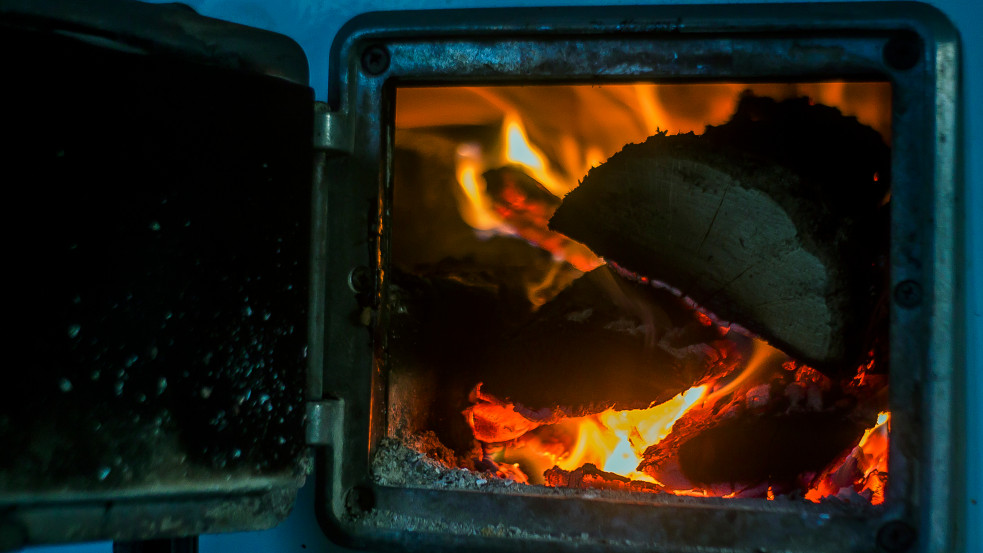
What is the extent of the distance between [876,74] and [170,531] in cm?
87

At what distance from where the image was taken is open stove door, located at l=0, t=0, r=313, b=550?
1.76ft

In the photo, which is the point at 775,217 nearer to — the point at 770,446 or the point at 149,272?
the point at 770,446

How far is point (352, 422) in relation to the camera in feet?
2.52

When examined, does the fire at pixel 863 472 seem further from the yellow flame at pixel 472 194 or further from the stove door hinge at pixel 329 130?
the stove door hinge at pixel 329 130

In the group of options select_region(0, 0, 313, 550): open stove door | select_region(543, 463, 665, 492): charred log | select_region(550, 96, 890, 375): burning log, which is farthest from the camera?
select_region(543, 463, 665, 492): charred log

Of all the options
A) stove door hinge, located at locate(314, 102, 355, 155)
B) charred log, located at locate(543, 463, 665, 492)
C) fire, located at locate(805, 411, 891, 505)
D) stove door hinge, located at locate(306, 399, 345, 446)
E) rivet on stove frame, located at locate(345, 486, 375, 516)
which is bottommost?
charred log, located at locate(543, 463, 665, 492)

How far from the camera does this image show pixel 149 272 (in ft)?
1.92

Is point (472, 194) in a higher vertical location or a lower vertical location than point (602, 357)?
higher

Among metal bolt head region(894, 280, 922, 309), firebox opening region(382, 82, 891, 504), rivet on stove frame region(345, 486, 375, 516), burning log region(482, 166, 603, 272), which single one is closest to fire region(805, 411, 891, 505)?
firebox opening region(382, 82, 891, 504)

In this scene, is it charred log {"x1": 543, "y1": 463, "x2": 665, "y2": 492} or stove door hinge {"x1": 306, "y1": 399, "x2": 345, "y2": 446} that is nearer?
stove door hinge {"x1": 306, "y1": 399, "x2": 345, "y2": 446}

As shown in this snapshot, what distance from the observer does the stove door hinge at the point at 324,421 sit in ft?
2.42

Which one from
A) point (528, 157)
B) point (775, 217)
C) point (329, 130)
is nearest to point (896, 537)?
point (775, 217)

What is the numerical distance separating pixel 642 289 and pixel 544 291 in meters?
0.16

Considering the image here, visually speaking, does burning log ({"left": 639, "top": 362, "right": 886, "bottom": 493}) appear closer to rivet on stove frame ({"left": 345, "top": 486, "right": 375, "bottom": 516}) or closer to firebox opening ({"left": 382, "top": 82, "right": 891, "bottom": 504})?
firebox opening ({"left": 382, "top": 82, "right": 891, "bottom": 504})
